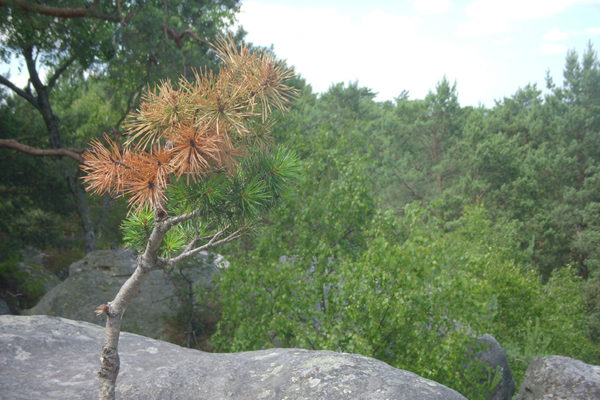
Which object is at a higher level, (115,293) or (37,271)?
(37,271)

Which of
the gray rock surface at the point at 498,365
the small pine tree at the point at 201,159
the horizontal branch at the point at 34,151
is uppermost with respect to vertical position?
the horizontal branch at the point at 34,151

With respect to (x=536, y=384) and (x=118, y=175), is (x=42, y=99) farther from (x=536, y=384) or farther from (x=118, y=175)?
(x=536, y=384)

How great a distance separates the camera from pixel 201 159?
352 cm

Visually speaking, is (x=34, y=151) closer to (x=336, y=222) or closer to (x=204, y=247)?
(x=336, y=222)

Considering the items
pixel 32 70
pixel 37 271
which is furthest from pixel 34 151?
pixel 37 271

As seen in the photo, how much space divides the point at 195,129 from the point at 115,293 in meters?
9.06

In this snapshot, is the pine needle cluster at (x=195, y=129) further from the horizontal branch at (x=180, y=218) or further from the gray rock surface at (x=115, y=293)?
the gray rock surface at (x=115, y=293)

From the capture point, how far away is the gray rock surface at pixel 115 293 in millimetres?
10898

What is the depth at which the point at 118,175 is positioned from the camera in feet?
12.0

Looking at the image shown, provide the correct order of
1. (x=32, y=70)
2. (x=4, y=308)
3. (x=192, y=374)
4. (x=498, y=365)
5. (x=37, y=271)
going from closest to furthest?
(x=192, y=374)
(x=498, y=365)
(x=4, y=308)
(x=32, y=70)
(x=37, y=271)

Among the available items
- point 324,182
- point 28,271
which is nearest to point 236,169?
point 324,182

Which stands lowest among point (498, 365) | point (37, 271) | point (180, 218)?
point (498, 365)

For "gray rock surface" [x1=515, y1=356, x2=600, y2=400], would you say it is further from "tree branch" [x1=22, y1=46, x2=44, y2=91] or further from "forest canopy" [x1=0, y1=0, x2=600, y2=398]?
"tree branch" [x1=22, y1=46, x2=44, y2=91]

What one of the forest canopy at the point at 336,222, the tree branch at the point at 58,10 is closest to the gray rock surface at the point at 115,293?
the forest canopy at the point at 336,222
